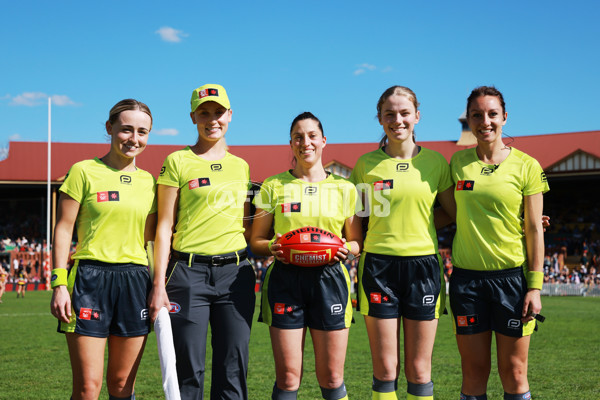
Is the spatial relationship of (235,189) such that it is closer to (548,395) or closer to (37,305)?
(548,395)

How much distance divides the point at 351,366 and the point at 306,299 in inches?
205

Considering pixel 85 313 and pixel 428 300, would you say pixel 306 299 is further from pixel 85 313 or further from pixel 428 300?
pixel 85 313

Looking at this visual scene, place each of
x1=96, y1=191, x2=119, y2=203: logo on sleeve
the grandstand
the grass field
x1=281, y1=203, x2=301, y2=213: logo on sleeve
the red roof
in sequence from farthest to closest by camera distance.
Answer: the red roof, the grandstand, the grass field, x1=281, y1=203, x2=301, y2=213: logo on sleeve, x1=96, y1=191, x2=119, y2=203: logo on sleeve

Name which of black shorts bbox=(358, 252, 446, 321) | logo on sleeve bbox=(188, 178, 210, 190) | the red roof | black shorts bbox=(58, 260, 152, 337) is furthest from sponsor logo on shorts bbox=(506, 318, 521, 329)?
the red roof

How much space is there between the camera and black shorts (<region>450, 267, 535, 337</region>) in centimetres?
406

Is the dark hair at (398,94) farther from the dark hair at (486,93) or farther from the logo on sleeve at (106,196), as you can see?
the logo on sleeve at (106,196)

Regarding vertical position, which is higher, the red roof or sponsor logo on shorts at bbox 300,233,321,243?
the red roof

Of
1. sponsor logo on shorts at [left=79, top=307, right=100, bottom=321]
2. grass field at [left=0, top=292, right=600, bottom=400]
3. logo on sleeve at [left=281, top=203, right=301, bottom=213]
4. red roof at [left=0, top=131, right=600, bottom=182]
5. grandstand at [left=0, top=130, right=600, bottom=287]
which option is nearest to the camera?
sponsor logo on shorts at [left=79, top=307, right=100, bottom=321]

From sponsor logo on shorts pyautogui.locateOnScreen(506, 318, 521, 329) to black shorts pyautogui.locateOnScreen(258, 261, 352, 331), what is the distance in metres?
1.19

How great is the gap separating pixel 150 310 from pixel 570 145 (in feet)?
130

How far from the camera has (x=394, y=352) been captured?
13.1ft

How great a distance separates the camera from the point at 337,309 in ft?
13.1

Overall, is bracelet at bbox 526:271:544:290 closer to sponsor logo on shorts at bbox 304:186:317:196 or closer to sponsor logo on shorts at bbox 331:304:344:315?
sponsor logo on shorts at bbox 331:304:344:315

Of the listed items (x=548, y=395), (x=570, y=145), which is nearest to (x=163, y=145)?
(x=570, y=145)
